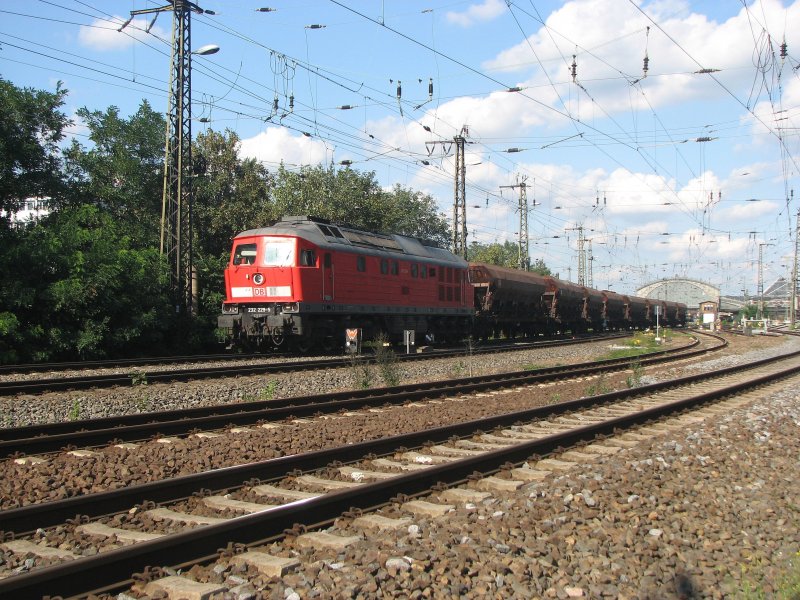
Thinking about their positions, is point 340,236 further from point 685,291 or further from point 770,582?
point 685,291

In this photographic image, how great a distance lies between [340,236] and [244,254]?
2.97 meters

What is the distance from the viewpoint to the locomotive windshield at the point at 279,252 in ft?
65.3

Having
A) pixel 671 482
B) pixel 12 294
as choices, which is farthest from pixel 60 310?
pixel 671 482

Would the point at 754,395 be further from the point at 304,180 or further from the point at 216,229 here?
the point at 304,180

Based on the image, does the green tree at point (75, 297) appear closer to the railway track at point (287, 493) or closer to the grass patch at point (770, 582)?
the railway track at point (287, 493)

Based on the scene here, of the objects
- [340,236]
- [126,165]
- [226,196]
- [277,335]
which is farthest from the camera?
[226,196]

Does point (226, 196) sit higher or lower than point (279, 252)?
higher

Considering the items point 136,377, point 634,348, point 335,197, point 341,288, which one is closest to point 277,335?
point 341,288

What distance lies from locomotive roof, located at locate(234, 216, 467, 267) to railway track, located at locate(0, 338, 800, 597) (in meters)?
11.5

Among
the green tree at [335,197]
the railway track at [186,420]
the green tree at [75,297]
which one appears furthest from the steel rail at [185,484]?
the green tree at [335,197]

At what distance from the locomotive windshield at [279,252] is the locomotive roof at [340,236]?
24cm

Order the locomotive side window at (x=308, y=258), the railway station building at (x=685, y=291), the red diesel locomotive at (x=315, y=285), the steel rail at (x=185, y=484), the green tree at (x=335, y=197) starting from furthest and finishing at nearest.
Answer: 1. the railway station building at (x=685, y=291)
2. the green tree at (x=335, y=197)
3. the red diesel locomotive at (x=315, y=285)
4. the locomotive side window at (x=308, y=258)
5. the steel rail at (x=185, y=484)

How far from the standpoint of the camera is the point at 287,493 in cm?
628

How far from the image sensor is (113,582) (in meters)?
4.18
